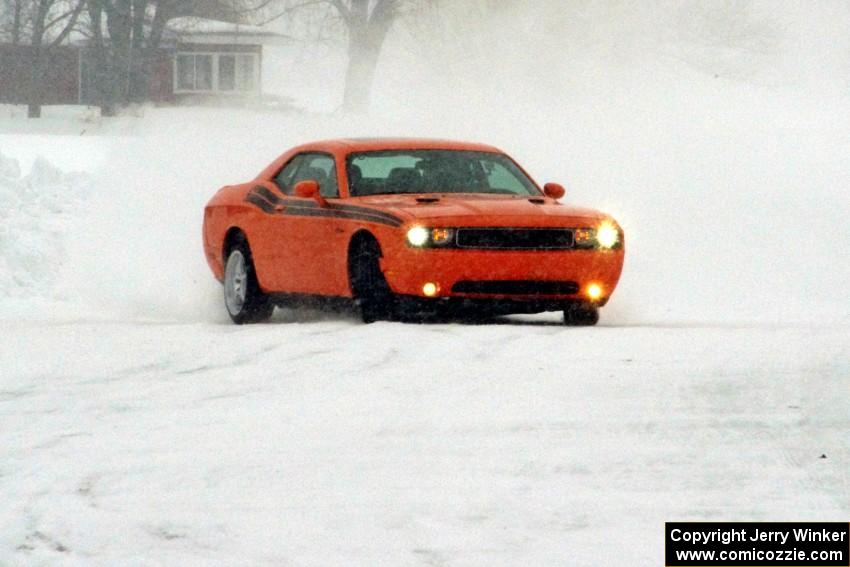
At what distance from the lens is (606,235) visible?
1230 centimetres

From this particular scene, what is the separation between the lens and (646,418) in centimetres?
829

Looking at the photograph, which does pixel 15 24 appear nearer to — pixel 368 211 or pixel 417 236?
pixel 368 211

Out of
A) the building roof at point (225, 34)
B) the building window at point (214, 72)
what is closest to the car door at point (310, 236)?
the building roof at point (225, 34)

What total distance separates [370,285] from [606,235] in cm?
152

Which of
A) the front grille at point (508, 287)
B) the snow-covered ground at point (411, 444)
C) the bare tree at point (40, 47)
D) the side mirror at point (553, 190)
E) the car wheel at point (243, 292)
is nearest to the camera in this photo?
the snow-covered ground at point (411, 444)

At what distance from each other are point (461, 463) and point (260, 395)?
2102 millimetres

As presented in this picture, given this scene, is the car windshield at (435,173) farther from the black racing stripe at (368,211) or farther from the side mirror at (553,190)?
the black racing stripe at (368,211)

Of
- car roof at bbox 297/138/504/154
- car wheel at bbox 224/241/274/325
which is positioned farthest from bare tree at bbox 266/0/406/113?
car roof at bbox 297/138/504/154

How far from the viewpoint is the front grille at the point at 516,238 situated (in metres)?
11.9

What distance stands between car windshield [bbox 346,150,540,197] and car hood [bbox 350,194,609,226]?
0.76 ft

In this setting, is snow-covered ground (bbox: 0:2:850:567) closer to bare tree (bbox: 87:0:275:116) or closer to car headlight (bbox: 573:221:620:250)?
car headlight (bbox: 573:221:620:250)

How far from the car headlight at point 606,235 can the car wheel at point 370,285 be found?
136 cm

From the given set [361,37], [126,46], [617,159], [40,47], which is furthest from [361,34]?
[617,159]

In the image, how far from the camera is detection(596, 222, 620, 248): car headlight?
1227 centimetres
